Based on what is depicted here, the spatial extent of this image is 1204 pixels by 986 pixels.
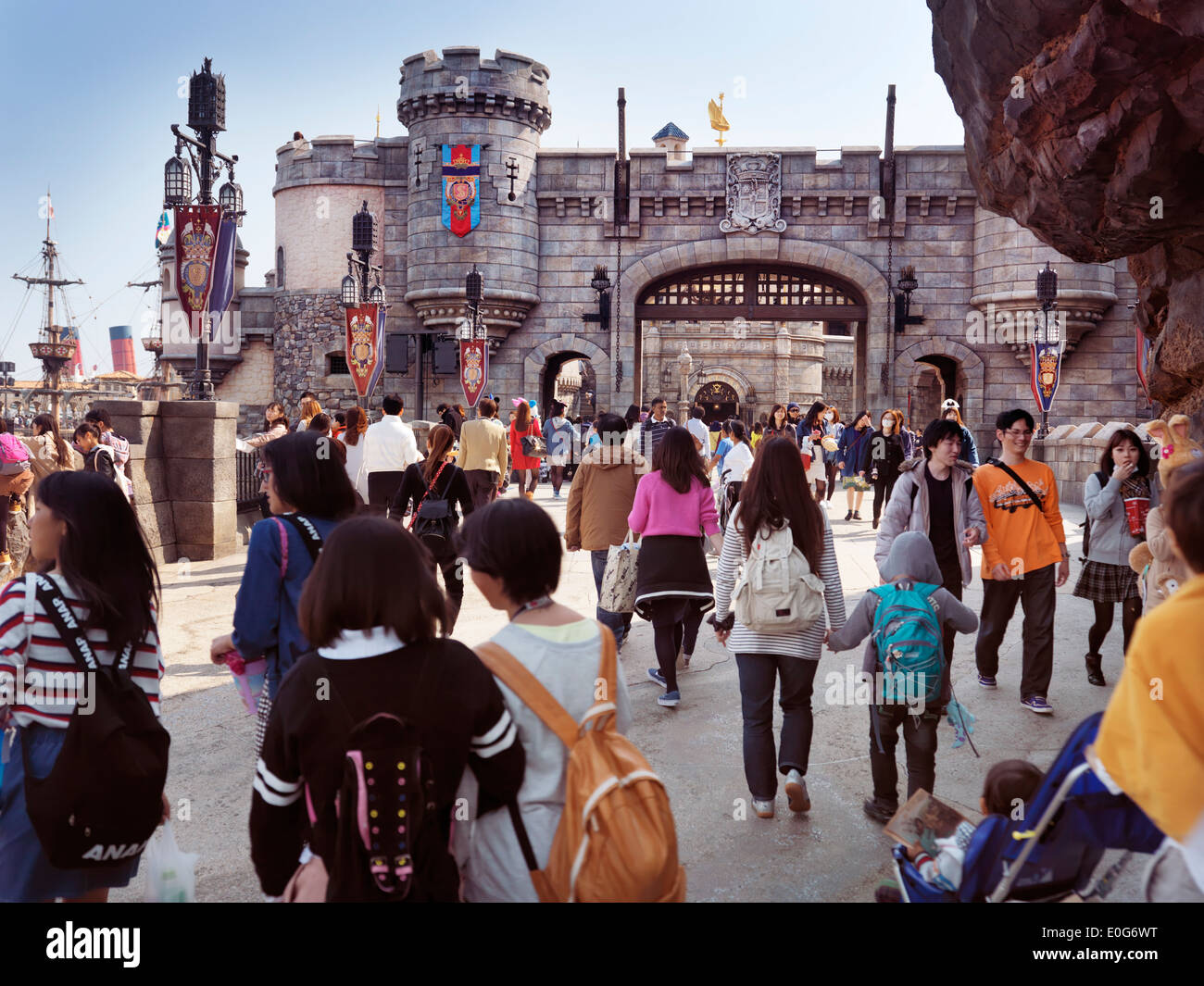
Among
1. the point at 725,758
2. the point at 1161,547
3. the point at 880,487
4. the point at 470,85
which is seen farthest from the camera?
the point at 470,85

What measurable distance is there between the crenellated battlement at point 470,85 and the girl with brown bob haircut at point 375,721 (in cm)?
2064

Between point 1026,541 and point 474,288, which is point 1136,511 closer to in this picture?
point 1026,541

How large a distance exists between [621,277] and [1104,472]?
16.9 meters

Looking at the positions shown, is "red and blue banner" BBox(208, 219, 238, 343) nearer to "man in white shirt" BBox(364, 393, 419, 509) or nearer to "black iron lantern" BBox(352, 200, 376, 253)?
"man in white shirt" BBox(364, 393, 419, 509)

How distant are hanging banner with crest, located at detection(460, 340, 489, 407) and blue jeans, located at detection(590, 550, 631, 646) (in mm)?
12244

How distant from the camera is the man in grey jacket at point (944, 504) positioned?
5.01 m

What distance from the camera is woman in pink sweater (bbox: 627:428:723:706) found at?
203 inches

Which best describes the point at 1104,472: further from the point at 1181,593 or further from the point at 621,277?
the point at 621,277

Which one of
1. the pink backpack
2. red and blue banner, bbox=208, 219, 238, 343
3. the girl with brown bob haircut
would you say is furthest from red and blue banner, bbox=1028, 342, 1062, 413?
the girl with brown bob haircut

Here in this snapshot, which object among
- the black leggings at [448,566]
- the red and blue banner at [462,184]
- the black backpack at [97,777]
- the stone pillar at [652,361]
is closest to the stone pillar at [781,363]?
A: the stone pillar at [652,361]

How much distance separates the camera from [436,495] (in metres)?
5.98

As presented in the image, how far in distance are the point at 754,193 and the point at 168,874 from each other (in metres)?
21.1

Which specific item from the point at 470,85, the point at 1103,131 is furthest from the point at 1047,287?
the point at 1103,131
